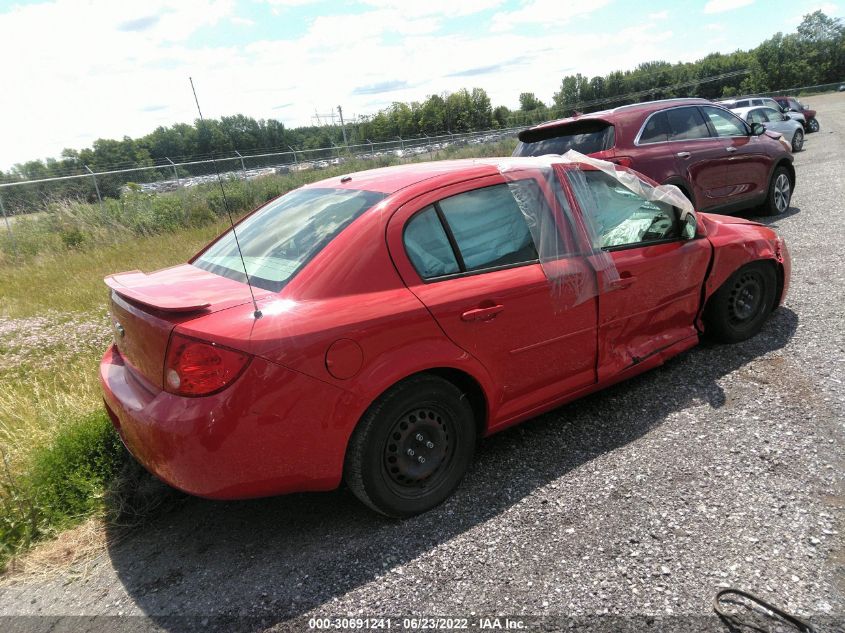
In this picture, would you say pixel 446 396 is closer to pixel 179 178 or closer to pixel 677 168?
pixel 677 168

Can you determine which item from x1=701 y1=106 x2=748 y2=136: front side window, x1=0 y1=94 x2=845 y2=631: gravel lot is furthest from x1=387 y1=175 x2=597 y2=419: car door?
x1=701 y1=106 x2=748 y2=136: front side window

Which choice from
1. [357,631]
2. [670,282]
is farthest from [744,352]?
[357,631]

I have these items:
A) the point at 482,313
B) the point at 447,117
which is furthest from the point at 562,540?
the point at 447,117

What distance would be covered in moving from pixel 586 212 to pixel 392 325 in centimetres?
161

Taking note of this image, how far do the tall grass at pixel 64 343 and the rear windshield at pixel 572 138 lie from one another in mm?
5273

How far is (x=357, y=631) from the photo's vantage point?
93.7 inches

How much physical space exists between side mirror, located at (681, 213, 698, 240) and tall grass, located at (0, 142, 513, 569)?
3.85 metres

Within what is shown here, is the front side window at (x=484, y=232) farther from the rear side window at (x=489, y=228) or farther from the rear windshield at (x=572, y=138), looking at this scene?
the rear windshield at (x=572, y=138)

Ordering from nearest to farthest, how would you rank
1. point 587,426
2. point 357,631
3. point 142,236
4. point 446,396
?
1. point 357,631
2. point 446,396
3. point 587,426
4. point 142,236

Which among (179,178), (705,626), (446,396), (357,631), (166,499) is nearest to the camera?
(705,626)

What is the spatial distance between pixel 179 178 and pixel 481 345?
14.6 m

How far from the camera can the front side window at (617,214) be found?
12.2ft

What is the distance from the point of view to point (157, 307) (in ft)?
8.64

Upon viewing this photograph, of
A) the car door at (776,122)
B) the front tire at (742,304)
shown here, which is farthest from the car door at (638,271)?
the car door at (776,122)
